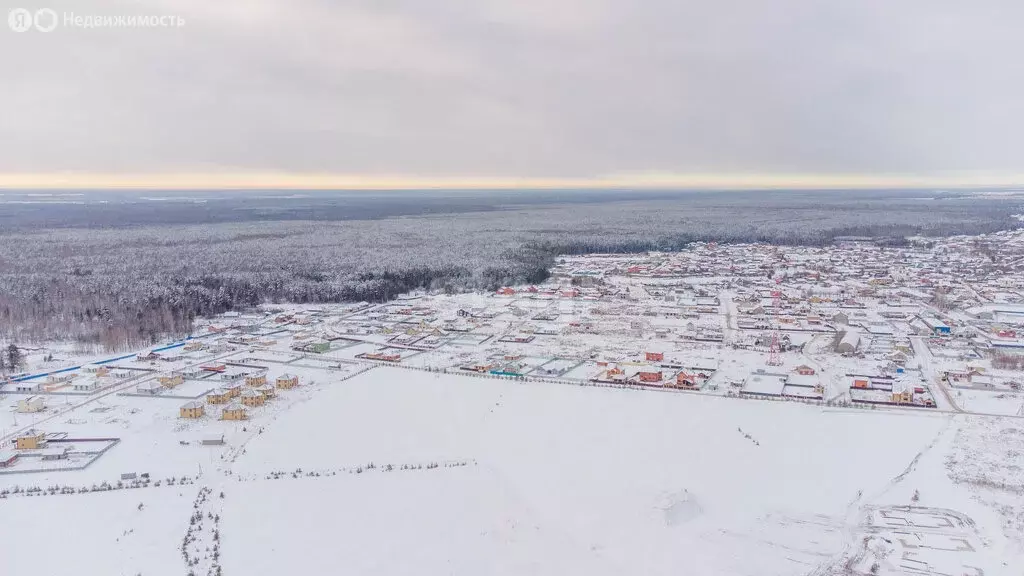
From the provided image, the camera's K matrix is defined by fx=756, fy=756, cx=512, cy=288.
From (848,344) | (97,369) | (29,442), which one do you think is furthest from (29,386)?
(848,344)

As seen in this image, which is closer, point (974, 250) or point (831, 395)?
point (831, 395)

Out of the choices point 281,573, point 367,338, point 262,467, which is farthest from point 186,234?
point 281,573

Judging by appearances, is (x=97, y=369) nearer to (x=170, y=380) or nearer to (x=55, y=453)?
(x=170, y=380)

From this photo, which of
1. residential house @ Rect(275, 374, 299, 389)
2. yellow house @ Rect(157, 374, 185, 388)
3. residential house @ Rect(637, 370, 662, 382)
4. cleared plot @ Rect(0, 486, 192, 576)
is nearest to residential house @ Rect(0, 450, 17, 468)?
cleared plot @ Rect(0, 486, 192, 576)

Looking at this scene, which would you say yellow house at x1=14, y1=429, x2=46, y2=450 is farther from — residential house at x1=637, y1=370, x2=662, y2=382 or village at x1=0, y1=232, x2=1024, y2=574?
residential house at x1=637, y1=370, x2=662, y2=382

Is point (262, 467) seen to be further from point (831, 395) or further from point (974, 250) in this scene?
point (974, 250)

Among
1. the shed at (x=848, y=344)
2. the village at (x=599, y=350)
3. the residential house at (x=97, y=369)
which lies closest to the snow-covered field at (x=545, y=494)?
the village at (x=599, y=350)
